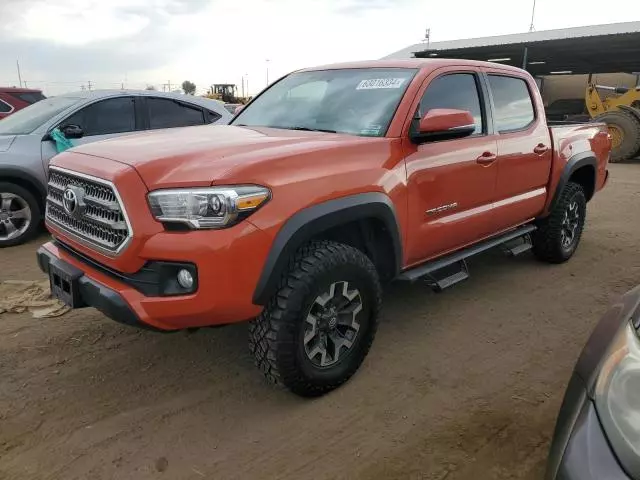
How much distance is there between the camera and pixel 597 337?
173 centimetres

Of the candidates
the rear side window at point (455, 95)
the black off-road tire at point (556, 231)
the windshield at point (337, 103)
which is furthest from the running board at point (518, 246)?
the windshield at point (337, 103)

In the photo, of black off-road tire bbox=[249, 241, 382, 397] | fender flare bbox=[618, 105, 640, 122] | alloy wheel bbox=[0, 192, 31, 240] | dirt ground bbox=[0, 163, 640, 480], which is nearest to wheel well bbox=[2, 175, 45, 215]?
alloy wheel bbox=[0, 192, 31, 240]

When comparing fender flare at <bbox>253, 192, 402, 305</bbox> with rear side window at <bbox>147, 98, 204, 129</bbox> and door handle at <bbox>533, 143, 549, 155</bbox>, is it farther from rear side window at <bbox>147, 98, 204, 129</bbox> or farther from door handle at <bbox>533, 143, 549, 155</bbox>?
rear side window at <bbox>147, 98, 204, 129</bbox>

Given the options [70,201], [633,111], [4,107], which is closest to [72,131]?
[70,201]

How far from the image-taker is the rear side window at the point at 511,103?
4.07m

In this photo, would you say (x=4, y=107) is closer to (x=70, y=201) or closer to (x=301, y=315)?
(x=70, y=201)

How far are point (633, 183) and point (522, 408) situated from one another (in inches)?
389

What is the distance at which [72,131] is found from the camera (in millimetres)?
5496

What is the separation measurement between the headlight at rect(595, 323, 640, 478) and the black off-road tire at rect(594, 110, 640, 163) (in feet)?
49.7

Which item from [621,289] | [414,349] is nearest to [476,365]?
[414,349]

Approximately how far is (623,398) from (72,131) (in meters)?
5.63

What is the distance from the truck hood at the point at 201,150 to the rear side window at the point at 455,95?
740 mm

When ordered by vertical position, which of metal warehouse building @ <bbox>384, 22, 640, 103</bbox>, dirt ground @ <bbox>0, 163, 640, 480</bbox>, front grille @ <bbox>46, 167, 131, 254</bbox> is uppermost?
metal warehouse building @ <bbox>384, 22, 640, 103</bbox>

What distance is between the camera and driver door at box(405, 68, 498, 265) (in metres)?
3.20
